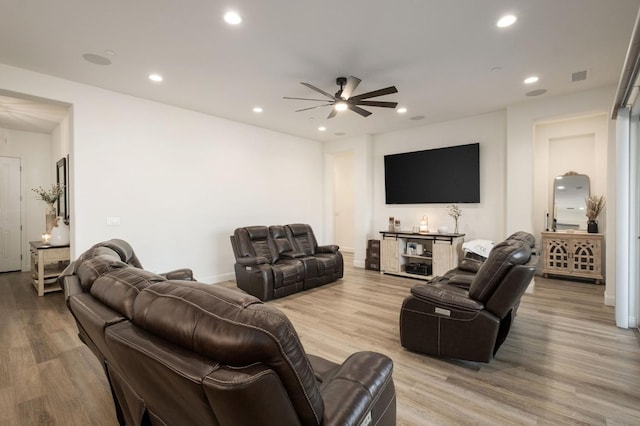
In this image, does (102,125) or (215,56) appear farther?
(102,125)

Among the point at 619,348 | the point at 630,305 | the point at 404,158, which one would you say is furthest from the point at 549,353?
the point at 404,158

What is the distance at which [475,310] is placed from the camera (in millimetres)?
2510

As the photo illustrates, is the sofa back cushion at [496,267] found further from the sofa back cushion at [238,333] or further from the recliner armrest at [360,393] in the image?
the sofa back cushion at [238,333]

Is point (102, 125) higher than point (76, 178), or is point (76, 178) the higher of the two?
point (102, 125)

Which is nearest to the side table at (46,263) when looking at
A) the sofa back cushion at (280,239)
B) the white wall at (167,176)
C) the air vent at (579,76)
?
the white wall at (167,176)

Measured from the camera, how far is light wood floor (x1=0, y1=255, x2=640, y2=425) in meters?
2.03

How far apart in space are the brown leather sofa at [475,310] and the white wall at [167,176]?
12.7ft

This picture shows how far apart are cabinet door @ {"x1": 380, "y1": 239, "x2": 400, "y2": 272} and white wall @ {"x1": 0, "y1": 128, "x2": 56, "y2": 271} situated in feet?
23.7

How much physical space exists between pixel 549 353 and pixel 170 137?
562cm

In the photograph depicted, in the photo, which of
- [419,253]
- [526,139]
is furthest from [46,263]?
[526,139]

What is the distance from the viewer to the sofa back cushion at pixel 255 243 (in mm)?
5031

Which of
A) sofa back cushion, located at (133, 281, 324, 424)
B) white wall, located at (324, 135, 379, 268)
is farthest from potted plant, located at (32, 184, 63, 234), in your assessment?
sofa back cushion, located at (133, 281, 324, 424)

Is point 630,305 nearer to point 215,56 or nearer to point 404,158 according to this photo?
point 404,158

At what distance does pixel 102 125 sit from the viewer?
420cm
